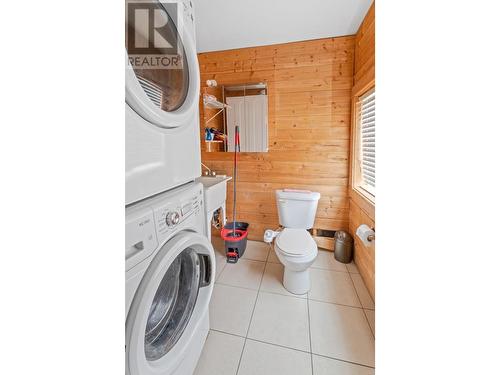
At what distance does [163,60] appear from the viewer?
83cm

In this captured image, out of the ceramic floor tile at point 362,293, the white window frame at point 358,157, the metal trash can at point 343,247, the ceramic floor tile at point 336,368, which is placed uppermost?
the white window frame at point 358,157

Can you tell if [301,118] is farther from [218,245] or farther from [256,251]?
[218,245]

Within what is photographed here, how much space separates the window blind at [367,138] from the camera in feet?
5.32

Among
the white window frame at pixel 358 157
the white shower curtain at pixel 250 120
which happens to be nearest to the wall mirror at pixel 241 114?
the white shower curtain at pixel 250 120

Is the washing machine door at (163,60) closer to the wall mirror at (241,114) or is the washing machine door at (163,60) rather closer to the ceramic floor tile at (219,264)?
the wall mirror at (241,114)

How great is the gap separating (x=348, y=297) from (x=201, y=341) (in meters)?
1.13

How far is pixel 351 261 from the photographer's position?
1971 mm

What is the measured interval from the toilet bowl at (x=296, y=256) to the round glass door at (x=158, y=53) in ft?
3.91

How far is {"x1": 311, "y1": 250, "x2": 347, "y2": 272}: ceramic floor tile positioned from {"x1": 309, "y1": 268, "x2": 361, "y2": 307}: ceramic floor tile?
60 millimetres

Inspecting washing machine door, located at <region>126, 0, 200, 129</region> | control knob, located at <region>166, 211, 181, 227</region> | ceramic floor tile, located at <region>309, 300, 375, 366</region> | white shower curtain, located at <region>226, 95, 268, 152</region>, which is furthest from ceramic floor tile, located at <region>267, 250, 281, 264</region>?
washing machine door, located at <region>126, 0, 200, 129</region>

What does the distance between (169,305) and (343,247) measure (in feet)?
5.50

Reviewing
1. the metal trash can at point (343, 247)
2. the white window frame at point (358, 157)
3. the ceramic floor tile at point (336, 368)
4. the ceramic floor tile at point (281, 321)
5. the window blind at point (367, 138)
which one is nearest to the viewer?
the ceramic floor tile at point (336, 368)
